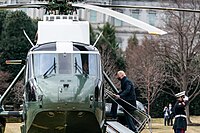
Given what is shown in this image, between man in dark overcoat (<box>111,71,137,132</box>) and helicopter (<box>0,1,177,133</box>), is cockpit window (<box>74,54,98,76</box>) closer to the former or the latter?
helicopter (<box>0,1,177,133</box>)

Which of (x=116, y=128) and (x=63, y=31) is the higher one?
(x=63, y=31)

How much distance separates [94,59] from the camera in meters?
11.7

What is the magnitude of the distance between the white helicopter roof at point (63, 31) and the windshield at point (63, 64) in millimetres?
853

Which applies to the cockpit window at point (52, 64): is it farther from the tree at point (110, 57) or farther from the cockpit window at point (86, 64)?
the tree at point (110, 57)

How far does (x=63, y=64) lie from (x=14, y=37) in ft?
103

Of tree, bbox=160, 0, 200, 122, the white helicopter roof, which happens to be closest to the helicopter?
the white helicopter roof

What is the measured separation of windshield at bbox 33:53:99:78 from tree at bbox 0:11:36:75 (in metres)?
28.9

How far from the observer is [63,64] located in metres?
11.2

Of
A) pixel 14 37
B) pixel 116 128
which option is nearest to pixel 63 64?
pixel 116 128

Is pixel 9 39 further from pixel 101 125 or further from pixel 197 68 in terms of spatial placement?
pixel 101 125

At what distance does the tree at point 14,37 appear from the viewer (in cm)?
4103

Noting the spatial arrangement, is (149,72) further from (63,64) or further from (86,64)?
(63,64)

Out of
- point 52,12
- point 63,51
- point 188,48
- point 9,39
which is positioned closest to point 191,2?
point 188,48

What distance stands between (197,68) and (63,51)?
90.5 feet
